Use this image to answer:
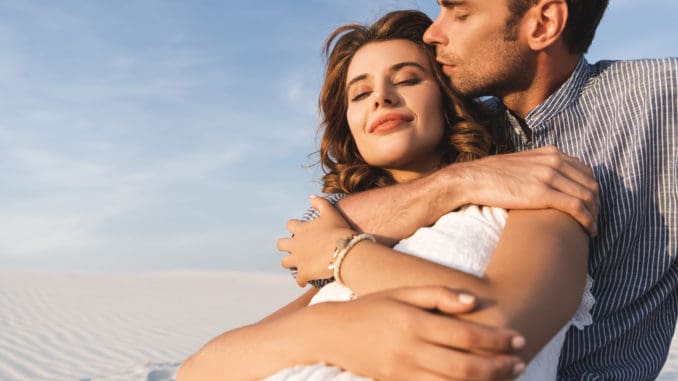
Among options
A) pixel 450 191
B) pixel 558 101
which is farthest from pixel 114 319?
pixel 450 191

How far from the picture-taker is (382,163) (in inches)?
136

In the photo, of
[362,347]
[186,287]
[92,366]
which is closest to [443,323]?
[362,347]

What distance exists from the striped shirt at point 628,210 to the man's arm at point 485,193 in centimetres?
48

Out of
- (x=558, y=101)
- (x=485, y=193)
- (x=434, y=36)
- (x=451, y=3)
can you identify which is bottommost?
(x=485, y=193)

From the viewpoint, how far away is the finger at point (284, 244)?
10.00 ft

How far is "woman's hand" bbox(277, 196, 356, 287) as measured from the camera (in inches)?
102

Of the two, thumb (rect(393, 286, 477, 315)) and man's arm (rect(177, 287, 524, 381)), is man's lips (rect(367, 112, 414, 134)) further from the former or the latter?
thumb (rect(393, 286, 477, 315))

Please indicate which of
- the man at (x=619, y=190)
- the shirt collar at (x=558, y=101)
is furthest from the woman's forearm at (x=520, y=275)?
the shirt collar at (x=558, y=101)

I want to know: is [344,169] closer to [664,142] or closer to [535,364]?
[664,142]

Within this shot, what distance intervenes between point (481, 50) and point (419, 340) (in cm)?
228

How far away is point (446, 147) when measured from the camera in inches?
141

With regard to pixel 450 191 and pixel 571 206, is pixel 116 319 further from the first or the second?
pixel 571 206

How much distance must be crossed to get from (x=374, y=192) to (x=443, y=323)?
1.40m

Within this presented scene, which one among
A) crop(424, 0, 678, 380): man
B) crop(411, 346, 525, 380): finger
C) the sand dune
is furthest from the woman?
the sand dune
